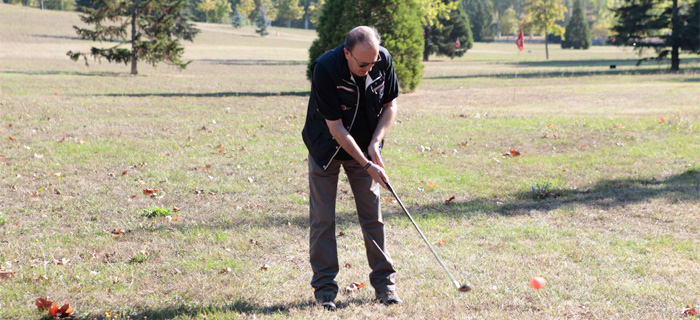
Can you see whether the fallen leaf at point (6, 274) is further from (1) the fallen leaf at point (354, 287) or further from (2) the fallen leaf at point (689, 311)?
(2) the fallen leaf at point (689, 311)

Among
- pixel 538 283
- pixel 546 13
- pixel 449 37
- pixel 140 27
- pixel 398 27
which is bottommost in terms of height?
pixel 538 283

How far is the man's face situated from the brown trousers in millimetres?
669

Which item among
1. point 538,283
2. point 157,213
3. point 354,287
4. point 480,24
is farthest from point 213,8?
point 538,283

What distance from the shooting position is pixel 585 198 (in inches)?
272

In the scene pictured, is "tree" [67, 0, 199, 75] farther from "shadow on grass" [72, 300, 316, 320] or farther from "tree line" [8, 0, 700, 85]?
"shadow on grass" [72, 300, 316, 320]

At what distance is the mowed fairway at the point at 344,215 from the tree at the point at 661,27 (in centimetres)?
2026

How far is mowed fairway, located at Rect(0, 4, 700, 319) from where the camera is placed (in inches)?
164

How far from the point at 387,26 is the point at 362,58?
16.3m

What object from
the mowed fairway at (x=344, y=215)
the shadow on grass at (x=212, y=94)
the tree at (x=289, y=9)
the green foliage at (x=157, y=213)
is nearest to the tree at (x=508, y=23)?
the tree at (x=289, y=9)

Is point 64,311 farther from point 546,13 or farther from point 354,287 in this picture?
point 546,13

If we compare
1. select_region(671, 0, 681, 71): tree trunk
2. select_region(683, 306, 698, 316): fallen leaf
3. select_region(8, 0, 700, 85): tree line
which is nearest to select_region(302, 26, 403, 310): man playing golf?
select_region(683, 306, 698, 316): fallen leaf

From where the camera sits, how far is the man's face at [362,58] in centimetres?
341

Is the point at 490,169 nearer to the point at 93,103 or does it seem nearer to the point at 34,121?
the point at 34,121

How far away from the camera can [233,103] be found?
1605cm
